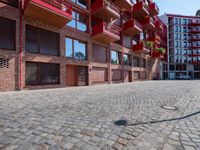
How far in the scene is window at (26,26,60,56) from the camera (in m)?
12.4

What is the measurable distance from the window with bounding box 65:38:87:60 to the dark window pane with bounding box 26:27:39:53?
3.31 metres

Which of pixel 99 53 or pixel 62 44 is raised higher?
pixel 62 44

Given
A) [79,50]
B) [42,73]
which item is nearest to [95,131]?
[42,73]

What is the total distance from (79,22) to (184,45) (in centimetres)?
5454

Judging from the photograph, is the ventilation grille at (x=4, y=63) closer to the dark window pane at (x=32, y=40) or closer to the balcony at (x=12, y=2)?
the dark window pane at (x=32, y=40)

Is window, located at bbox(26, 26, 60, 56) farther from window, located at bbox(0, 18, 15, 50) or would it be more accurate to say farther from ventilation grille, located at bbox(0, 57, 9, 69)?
ventilation grille, located at bbox(0, 57, 9, 69)

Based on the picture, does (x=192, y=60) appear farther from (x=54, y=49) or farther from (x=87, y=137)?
(x=87, y=137)

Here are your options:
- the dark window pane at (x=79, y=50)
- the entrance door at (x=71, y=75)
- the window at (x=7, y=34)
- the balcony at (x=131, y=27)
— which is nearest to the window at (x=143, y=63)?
the balcony at (x=131, y=27)

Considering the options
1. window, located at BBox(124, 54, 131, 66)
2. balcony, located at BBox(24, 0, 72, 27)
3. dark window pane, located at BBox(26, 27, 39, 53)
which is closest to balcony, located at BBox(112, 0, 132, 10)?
window, located at BBox(124, 54, 131, 66)

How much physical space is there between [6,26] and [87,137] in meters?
11.5

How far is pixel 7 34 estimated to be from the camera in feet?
36.7

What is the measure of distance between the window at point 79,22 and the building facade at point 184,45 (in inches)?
1875

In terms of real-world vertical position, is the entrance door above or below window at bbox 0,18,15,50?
below

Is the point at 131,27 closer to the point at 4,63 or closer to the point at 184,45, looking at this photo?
the point at 4,63
